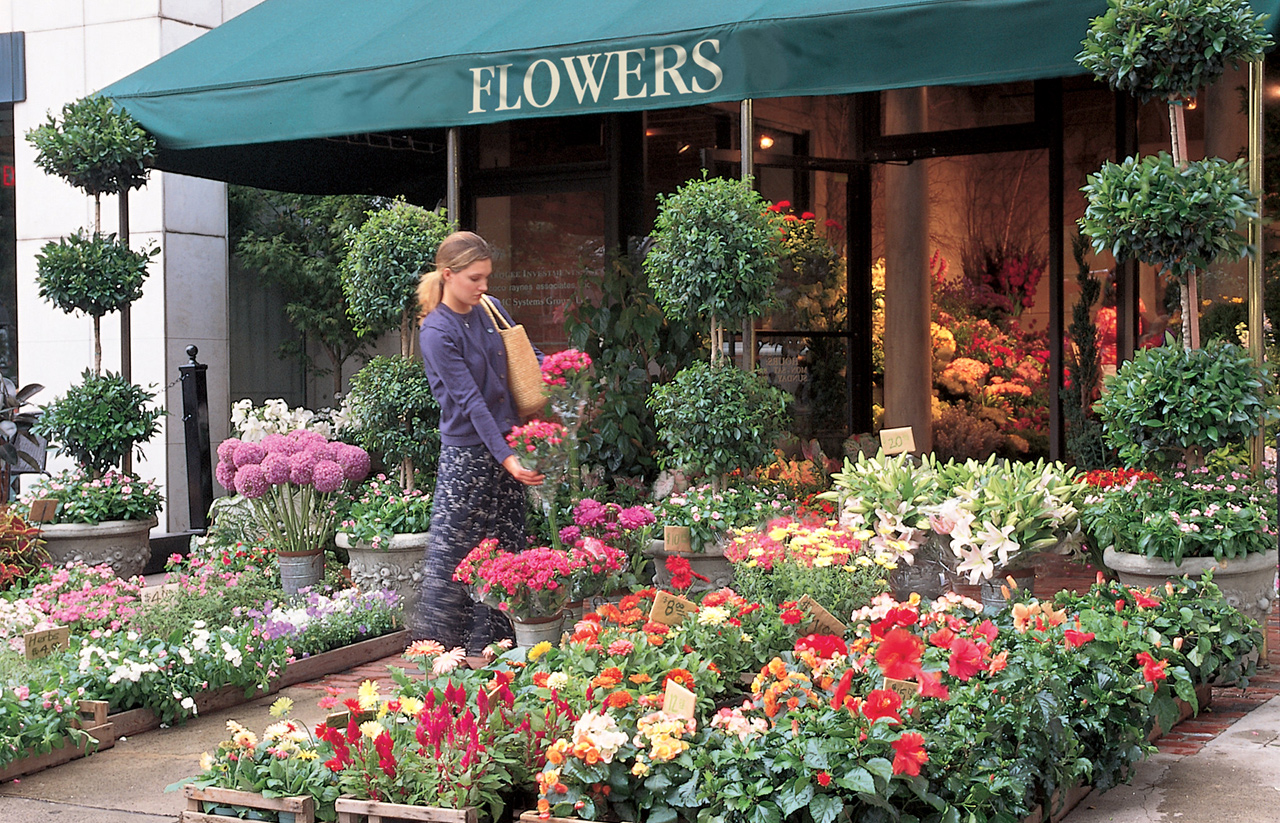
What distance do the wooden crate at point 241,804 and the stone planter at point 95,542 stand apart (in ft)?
14.0

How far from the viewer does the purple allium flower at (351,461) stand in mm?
6336

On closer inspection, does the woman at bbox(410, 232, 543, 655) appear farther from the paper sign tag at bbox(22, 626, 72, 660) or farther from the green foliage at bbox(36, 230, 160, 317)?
the green foliage at bbox(36, 230, 160, 317)

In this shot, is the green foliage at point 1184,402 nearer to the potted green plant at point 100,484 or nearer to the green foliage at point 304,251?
the potted green plant at point 100,484

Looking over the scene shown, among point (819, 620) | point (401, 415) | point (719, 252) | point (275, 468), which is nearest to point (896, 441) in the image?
point (719, 252)

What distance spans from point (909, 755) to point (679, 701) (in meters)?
0.60

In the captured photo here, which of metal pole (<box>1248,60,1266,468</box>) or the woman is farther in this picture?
metal pole (<box>1248,60,1266,468</box>)

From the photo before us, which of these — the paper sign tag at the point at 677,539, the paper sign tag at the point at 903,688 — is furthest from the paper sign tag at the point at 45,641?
the paper sign tag at the point at 903,688

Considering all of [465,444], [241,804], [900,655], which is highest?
[465,444]

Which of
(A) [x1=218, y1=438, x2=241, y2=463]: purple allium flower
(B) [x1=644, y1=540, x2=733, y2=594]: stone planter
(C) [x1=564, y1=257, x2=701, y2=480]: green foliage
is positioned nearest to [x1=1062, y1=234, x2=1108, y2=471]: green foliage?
(C) [x1=564, y1=257, x2=701, y2=480]: green foliage

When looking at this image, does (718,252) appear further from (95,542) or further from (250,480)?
(95,542)

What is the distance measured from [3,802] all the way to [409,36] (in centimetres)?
458

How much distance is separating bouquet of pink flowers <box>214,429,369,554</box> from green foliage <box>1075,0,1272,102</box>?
3.85 metres

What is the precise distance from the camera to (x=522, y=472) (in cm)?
488

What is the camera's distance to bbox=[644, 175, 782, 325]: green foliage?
19.6 ft
